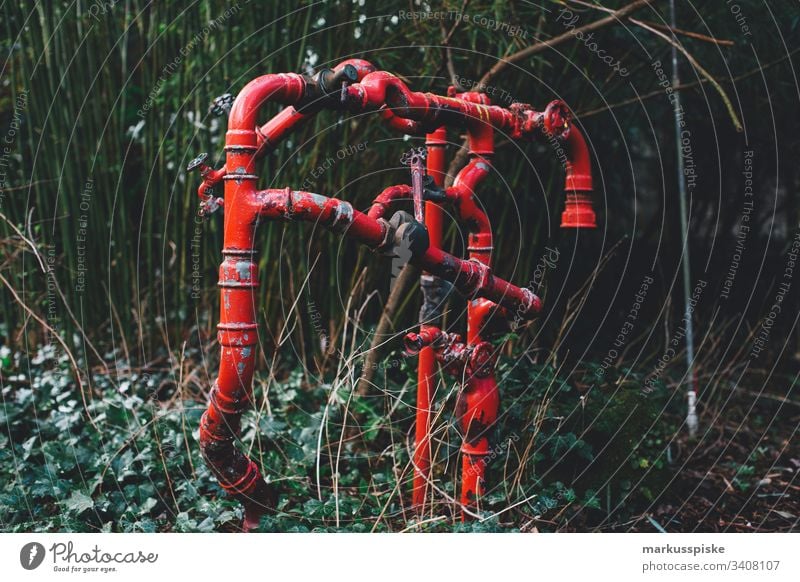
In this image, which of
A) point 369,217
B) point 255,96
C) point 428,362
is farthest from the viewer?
point 428,362

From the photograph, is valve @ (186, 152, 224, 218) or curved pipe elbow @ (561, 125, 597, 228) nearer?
valve @ (186, 152, 224, 218)

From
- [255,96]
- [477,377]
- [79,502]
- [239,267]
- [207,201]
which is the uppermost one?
[255,96]

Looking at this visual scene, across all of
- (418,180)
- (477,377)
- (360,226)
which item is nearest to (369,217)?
(360,226)

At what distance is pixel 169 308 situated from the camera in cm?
367

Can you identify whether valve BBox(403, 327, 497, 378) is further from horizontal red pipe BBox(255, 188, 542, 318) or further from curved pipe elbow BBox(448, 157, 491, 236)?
curved pipe elbow BBox(448, 157, 491, 236)

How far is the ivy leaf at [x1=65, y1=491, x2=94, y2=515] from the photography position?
2203mm

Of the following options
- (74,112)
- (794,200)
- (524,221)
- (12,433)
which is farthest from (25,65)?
(794,200)

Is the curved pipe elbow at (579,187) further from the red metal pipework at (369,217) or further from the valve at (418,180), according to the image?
the valve at (418,180)

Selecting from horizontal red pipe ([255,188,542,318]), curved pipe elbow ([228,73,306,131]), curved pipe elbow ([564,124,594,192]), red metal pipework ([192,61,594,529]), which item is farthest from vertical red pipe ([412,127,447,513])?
curved pipe elbow ([228,73,306,131])

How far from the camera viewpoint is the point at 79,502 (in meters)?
2.22

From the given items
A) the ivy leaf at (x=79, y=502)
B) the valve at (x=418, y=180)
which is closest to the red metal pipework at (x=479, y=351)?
the valve at (x=418, y=180)

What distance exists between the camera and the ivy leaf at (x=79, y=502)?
7.23ft

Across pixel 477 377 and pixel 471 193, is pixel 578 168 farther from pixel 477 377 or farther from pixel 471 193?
pixel 477 377

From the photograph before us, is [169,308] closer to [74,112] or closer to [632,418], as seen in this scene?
[74,112]
